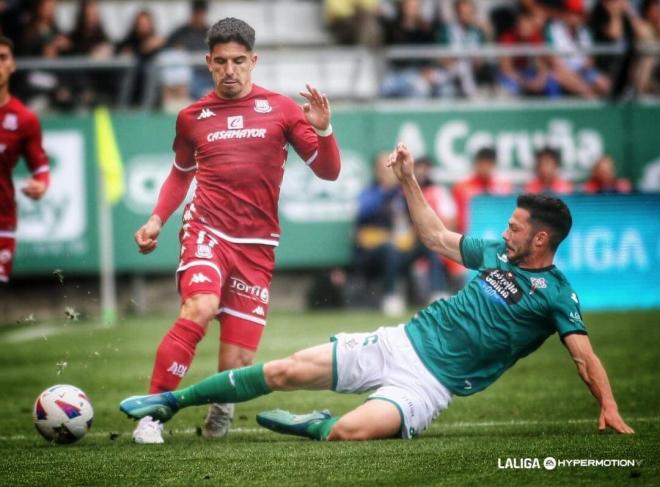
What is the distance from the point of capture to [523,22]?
19.4m

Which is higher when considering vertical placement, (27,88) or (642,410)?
(27,88)

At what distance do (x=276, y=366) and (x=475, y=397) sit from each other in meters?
3.13

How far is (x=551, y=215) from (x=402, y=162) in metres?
0.99

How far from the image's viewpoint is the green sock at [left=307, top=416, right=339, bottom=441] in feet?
25.5

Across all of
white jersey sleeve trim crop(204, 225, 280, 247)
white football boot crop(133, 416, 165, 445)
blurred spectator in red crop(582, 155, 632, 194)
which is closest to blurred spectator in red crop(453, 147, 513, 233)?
blurred spectator in red crop(582, 155, 632, 194)

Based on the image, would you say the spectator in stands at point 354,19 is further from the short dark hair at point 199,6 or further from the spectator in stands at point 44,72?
the spectator in stands at point 44,72

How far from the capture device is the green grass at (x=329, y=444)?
6395mm

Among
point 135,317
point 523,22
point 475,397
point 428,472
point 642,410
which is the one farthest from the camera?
point 523,22

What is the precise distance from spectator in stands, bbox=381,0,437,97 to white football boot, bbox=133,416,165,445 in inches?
438

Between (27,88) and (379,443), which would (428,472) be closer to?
(379,443)

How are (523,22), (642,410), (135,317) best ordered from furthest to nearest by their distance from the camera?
1. (523,22)
2. (135,317)
3. (642,410)

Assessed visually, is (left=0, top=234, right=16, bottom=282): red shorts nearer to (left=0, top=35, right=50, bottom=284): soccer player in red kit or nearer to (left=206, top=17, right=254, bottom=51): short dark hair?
(left=0, top=35, right=50, bottom=284): soccer player in red kit

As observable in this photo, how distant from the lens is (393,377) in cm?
772

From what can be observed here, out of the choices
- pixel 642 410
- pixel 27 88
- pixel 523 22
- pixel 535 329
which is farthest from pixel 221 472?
pixel 523 22
